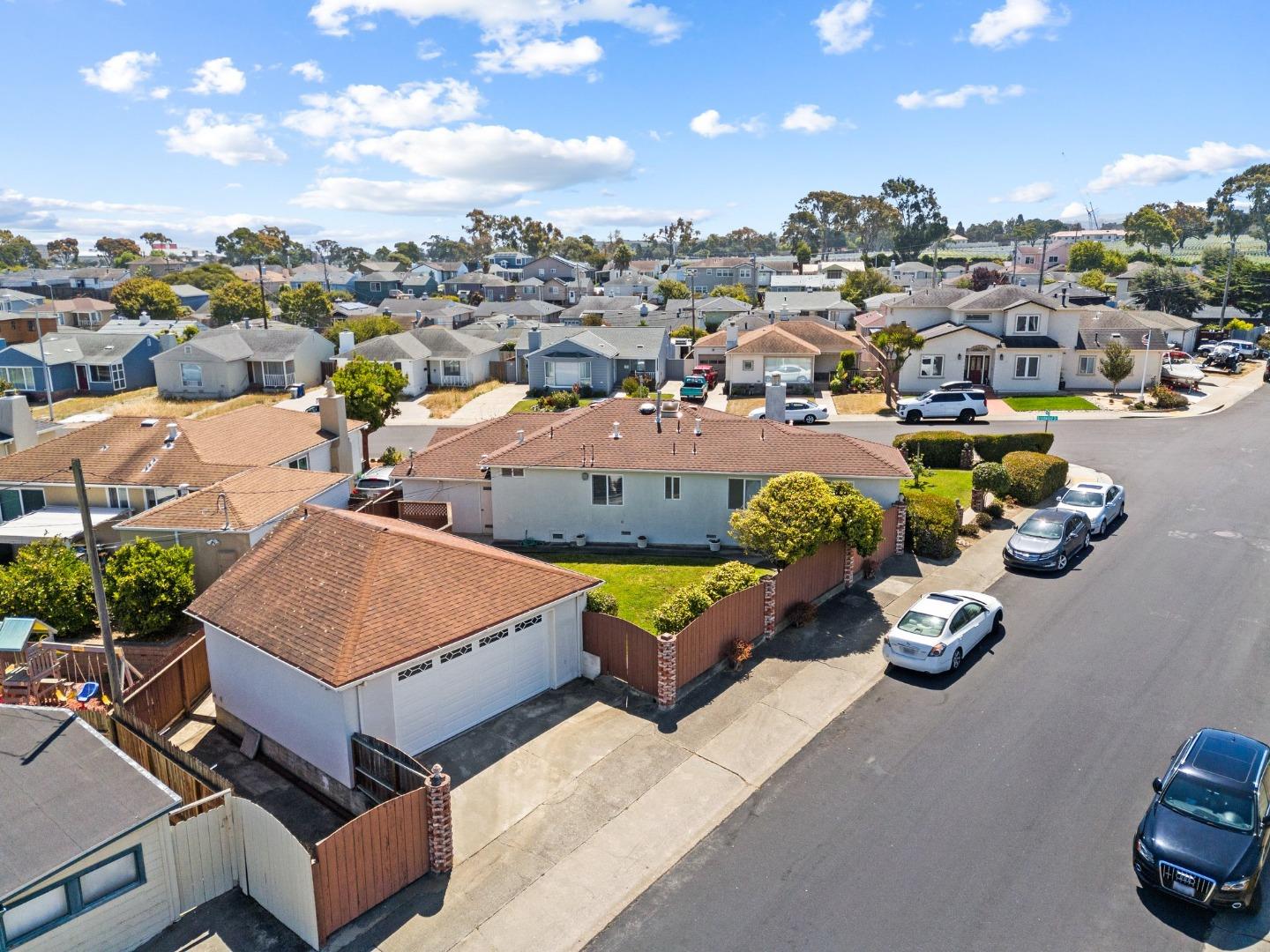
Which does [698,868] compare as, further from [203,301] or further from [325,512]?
[203,301]

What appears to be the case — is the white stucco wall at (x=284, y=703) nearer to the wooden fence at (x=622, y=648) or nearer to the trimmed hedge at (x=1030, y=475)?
the wooden fence at (x=622, y=648)

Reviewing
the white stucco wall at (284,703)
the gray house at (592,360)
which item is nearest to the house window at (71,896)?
the white stucco wall at (284,703)

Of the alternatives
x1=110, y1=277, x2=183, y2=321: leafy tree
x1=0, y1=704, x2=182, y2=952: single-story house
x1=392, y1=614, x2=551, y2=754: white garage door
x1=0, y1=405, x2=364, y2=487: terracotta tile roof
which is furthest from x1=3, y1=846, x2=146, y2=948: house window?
x1=110, y1=277, x2=183, y2=321: leafy tree

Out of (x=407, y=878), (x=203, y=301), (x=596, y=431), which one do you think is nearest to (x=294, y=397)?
(x=596, y=431)

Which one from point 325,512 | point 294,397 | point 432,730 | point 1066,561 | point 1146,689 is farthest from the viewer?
point 294,397

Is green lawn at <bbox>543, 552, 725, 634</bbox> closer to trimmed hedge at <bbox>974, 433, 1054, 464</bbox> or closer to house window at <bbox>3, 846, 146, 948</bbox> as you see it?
house window at <bbox>3, 846, 146, 948</bbox>

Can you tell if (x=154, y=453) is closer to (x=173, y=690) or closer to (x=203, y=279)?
(x=173, y=690)
